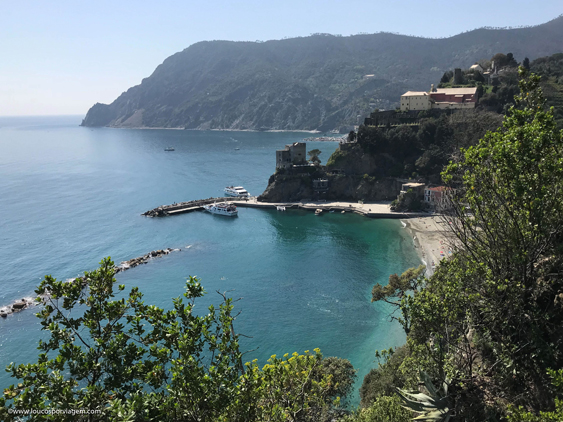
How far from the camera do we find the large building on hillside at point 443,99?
76.1 metres

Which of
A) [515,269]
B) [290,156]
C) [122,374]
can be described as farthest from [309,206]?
[122,374]

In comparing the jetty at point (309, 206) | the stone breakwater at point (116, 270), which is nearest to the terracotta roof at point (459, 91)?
the jetty at point (309, 206)

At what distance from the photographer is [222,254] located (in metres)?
52.2

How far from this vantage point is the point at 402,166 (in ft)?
253

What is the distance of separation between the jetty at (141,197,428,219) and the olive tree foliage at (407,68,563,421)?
55598mm

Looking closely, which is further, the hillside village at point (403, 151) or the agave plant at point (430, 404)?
the hillside village at point (403, 151)

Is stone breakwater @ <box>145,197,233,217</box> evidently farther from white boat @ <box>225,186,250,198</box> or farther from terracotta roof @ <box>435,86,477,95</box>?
terracotta roof @ <box>435,86,477,95</box>

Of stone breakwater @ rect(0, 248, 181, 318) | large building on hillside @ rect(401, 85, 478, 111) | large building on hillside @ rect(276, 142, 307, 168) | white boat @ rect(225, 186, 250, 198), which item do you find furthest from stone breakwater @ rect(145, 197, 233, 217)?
large building on hillside @ rect(401, 85, 478, 111)

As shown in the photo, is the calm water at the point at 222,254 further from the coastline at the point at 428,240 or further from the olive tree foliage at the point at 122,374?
the olive tree foliage at the point at 122,374

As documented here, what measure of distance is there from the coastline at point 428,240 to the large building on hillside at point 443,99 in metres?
27.0

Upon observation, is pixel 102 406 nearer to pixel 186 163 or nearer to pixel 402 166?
pixel 402 166

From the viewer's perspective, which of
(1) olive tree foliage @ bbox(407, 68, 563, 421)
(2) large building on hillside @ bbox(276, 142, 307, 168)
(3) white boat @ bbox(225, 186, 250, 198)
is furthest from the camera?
(3) white boat @ bbox(225, 186, 250, 198)

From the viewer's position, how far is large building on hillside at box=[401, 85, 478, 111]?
76125 millimetres

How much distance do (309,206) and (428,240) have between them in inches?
1103
